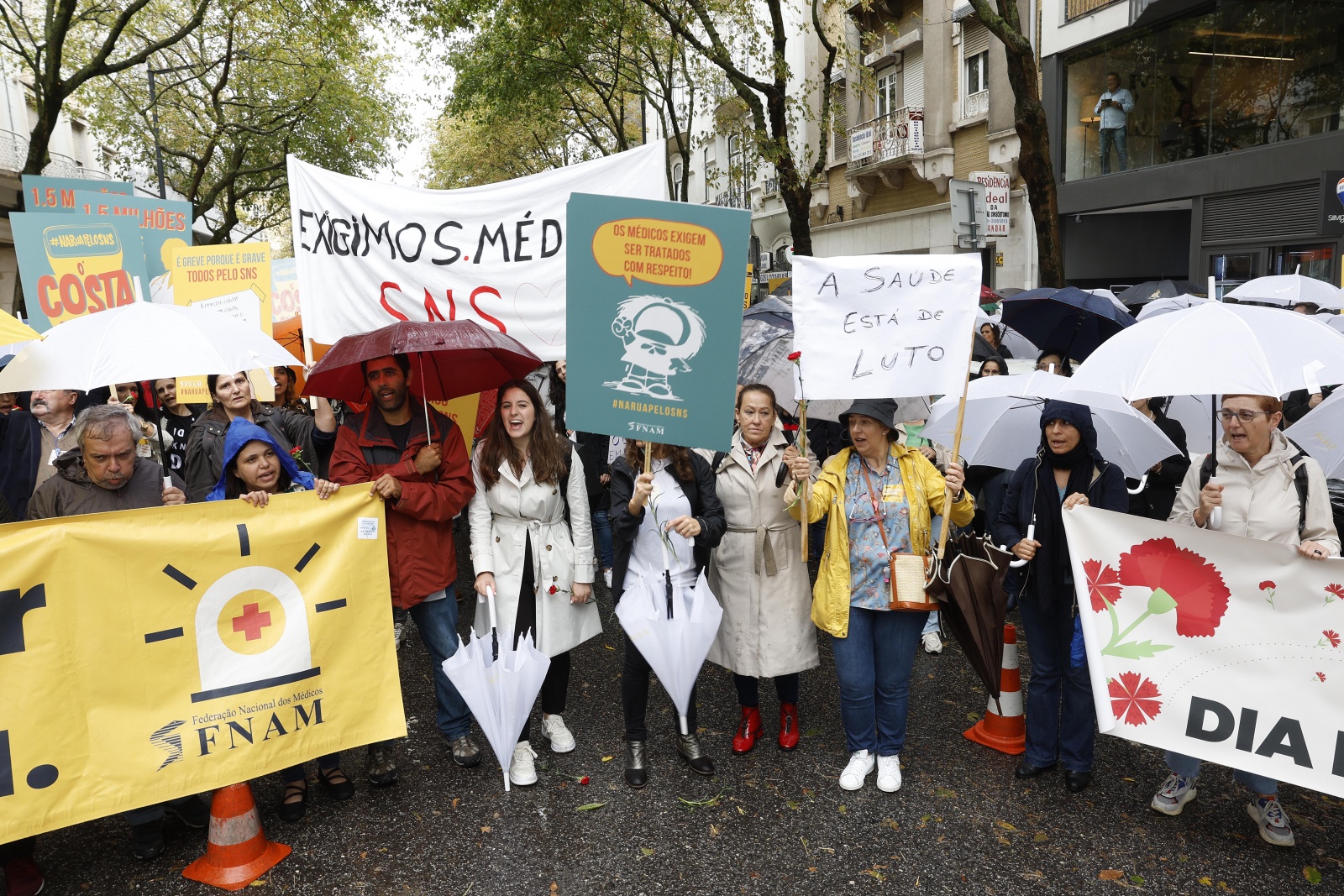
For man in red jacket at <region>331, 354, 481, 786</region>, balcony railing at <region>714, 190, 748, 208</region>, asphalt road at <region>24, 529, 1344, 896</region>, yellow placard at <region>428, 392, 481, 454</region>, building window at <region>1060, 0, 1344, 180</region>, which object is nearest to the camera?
asphalt road at <region>24, 529, 1344, 896</region>

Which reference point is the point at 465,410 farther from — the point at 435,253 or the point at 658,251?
the point at 658,251

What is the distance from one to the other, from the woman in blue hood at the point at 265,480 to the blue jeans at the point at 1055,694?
127 inches

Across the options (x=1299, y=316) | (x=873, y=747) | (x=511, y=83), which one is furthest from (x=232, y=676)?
(x=511, y=83)

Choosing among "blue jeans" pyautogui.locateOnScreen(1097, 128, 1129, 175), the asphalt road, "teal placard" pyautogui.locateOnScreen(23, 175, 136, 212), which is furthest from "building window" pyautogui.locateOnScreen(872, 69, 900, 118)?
the asphalt road

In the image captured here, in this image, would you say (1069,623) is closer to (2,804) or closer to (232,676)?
(232,676)

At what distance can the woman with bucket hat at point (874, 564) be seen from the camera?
4.19 m

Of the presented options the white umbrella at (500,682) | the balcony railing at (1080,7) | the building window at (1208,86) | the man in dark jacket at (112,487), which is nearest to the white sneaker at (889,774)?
the white umbrella at (500,682)

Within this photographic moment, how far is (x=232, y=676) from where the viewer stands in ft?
12.3

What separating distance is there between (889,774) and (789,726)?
0.60 meters

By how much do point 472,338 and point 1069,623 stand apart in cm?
300

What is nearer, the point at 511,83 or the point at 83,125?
the point at 511,83

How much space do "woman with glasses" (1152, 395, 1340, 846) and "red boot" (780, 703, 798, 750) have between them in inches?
68.1

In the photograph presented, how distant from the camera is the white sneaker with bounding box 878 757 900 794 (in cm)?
422

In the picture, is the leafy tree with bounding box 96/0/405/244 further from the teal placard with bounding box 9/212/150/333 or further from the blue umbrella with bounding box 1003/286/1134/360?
the blue umbrella with bounding box 1003/286/1134/360
